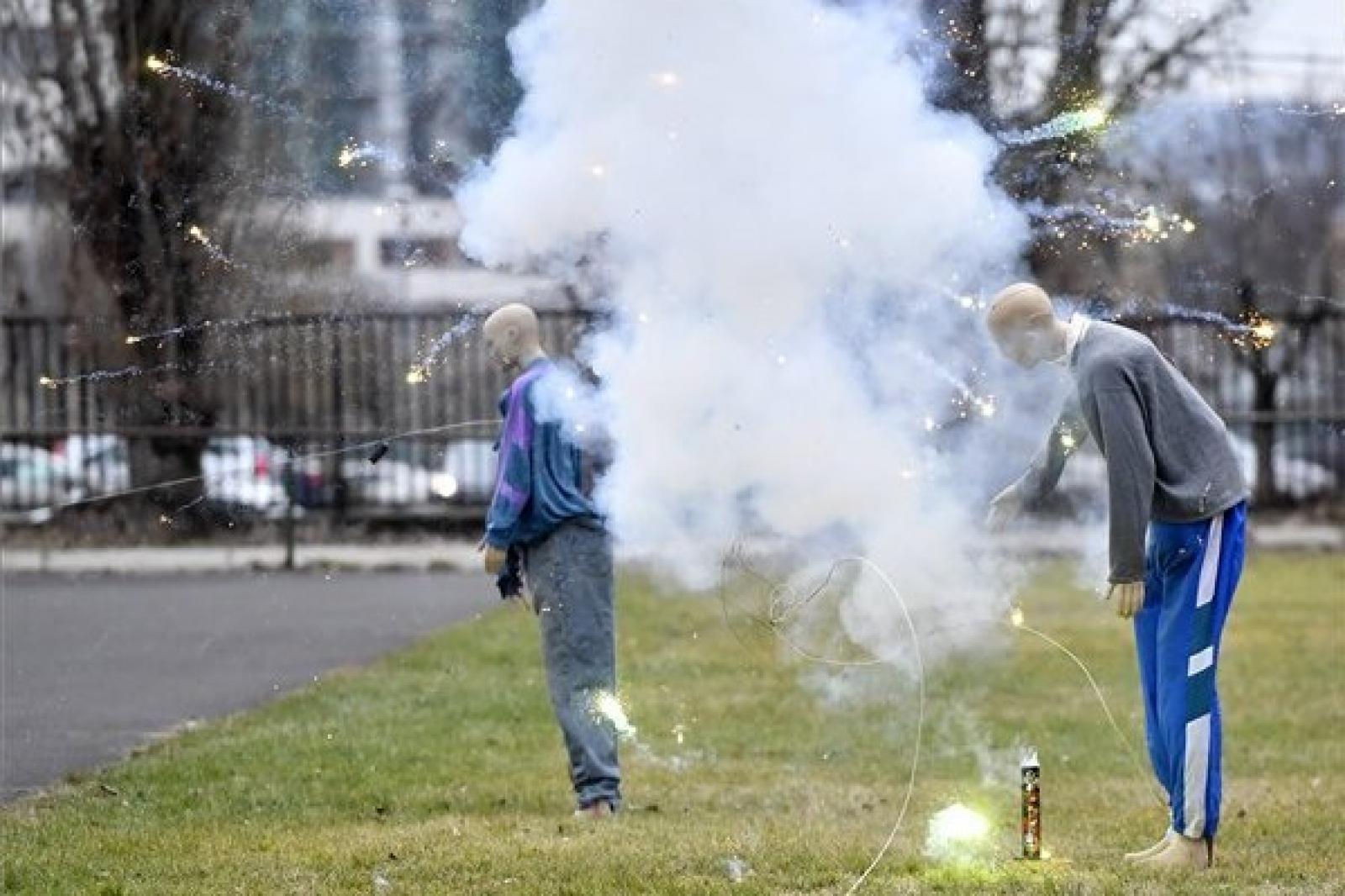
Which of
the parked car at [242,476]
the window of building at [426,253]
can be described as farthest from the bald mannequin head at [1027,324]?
the parked car at [242,476]

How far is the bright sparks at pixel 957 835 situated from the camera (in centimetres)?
742

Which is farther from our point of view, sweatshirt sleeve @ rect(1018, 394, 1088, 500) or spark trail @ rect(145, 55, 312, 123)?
spark trail @ rect(145, 55, 312, 123)

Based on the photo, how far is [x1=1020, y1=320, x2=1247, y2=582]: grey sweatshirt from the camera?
277 inches

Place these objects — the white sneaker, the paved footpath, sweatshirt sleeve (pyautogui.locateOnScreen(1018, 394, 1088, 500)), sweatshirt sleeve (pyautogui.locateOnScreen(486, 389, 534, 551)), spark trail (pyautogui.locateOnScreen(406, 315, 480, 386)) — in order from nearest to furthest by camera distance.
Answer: the white sneaker, sweatshirt sleeve (pyautogui.locateOnScreen(1018, 394, 1088, 500)), sweatshirt sleeve (pyautogui.locateOnScreen(486, 389, 534, 551)), spark trail (pyautogui.locateOnScreen(406, 315, 480, 386)), the paved footpath

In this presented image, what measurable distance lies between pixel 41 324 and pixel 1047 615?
10.9 meters

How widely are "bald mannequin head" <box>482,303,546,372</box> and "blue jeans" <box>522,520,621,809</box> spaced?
612 mm

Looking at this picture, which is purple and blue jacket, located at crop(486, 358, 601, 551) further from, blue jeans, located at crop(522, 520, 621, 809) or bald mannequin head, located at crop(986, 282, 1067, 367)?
bald mannequin head, located at crop(986, 282, 1067, 367)

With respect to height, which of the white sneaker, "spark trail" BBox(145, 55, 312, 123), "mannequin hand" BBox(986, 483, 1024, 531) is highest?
"spark trail" BBox(145, 55, 312, 123)

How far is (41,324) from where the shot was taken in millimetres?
22500

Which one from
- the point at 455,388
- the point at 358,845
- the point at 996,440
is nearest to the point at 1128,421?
the point at 358,845

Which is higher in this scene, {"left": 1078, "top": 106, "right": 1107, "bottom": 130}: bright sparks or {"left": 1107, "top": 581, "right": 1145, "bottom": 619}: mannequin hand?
{"left": 1078, "top": 106, "right": 1107, "bottom": 130}: bright sparks

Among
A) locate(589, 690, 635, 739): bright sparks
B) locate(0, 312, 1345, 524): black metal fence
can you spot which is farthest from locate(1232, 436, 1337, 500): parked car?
locate(589, 690, 635, 739): bright sparks

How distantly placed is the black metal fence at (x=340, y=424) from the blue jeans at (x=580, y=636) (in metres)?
8.49

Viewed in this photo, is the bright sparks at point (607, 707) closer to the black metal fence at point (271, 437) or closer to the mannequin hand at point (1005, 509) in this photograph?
the mannequin hand at point (1005, 509)
